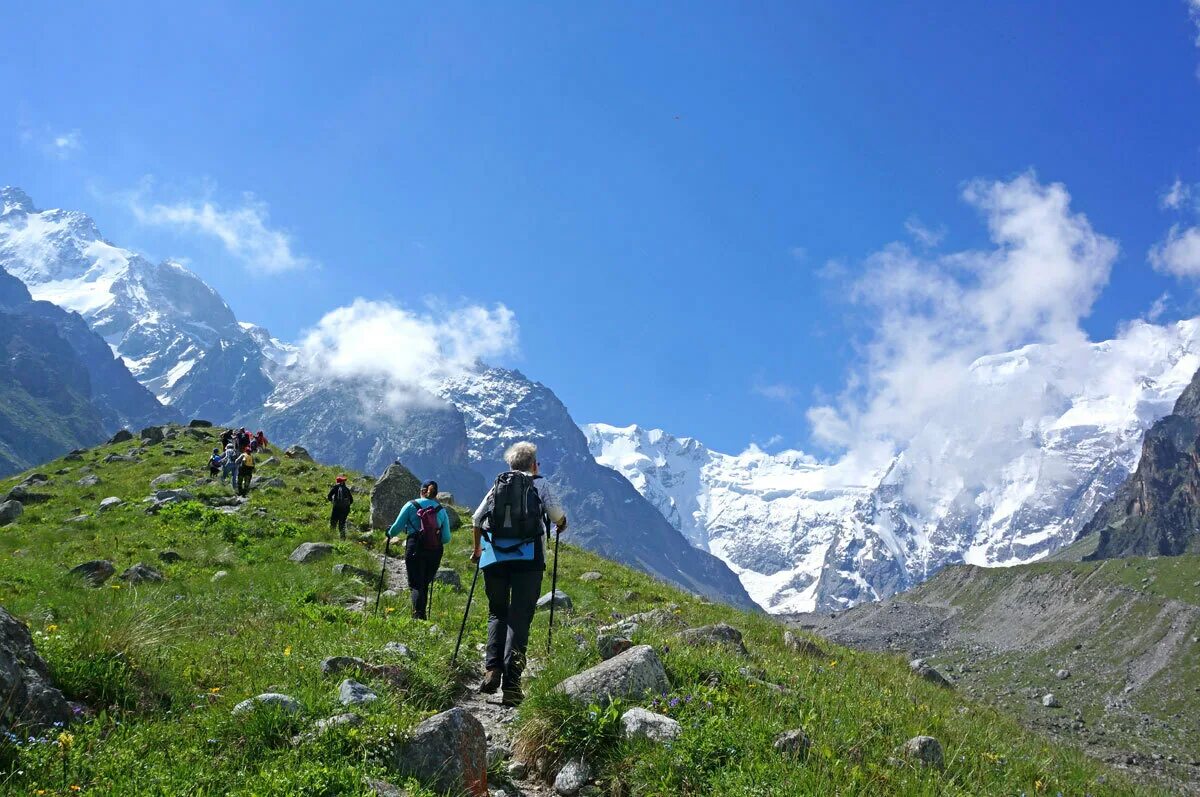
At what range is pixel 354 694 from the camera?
6.40m

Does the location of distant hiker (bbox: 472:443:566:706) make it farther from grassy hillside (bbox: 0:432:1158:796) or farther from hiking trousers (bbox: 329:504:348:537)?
hiking trousers (bbox: 329:504:348:537)

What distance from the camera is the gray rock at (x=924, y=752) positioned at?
6.51 m

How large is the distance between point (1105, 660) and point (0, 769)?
196 meters

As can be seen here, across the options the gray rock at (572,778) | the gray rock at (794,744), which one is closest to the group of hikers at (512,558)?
the gray rock at (572,778)

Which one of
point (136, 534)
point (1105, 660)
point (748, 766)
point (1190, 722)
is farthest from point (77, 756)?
point (1105, 660)

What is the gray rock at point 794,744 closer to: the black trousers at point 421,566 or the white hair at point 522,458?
the white hair at point 522,458

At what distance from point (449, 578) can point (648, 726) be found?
12.2 m

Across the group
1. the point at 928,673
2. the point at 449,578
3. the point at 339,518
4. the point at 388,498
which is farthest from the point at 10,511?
the point at 928,673

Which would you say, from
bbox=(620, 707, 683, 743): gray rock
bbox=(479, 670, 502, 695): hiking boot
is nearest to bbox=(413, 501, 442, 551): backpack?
bbox=(479, 670, 502, 695): hiking boot

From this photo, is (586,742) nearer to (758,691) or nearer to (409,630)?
(758,691)

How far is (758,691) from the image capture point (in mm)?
7711

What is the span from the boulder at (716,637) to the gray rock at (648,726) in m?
3.53

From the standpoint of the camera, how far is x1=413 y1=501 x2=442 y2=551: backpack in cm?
1378

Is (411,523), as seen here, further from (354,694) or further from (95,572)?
(354,694)
